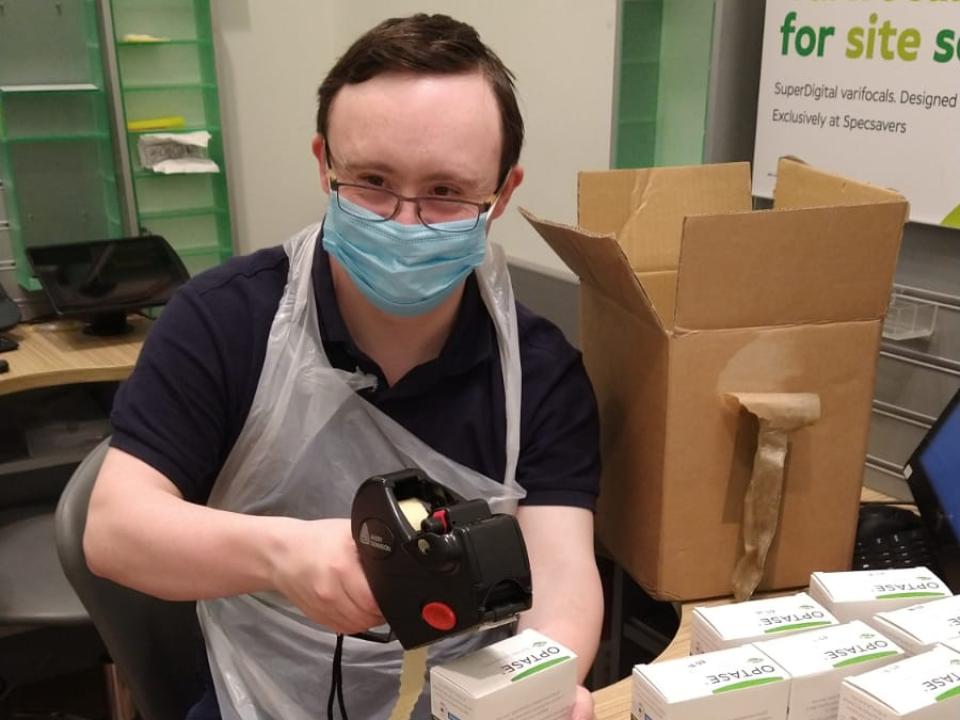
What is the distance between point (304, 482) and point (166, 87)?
192 centimetres

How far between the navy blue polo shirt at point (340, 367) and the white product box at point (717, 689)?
14.4 inches

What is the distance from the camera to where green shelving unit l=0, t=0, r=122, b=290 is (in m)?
2.36

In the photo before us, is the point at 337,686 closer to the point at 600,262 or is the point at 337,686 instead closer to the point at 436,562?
the point at 436,562

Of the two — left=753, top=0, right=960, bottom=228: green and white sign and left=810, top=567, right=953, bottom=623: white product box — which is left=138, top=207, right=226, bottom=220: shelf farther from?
left=810, top=567, right=953, bottom=623: white product box

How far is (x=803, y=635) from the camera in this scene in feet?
2.64

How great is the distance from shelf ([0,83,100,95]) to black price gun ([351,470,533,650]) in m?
2.08

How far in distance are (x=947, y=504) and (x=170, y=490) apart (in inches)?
35.5

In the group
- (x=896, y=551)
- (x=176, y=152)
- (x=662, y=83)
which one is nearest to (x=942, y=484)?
(x=896, y=551)

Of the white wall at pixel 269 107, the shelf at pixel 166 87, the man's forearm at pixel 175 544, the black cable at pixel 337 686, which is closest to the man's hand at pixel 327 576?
the man's forearm at pixel 175 544

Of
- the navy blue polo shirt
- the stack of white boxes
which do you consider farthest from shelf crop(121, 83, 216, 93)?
the stack of white boxes

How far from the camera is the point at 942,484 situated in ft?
3.70

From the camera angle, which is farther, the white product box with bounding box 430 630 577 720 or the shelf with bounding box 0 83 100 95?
the shelf with bounding box 0 83 100 95

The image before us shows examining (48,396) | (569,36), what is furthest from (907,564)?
(48,396)

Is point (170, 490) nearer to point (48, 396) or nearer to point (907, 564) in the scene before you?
point (907, 564)
